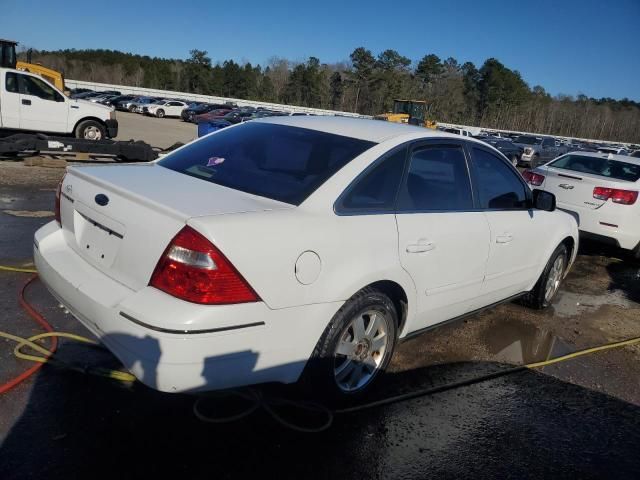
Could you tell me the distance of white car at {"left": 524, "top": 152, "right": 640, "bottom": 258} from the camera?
23.1 feet

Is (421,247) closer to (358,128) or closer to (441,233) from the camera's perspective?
(441,233)

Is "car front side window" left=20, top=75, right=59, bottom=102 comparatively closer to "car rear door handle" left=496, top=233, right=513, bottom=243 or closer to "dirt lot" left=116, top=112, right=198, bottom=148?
"dirt lot" left=116, top=112, right=198, bottom=148

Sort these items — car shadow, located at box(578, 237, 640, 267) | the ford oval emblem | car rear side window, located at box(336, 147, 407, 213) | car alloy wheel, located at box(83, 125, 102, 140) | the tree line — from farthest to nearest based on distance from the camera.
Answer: the tree line, car alloy wheel, located at box(83, 125, 102, 140), car shadow, located at box(578, 237, 640, 267), car rear side window, located at box(336, 147, 407, 213), the ford oval emblem

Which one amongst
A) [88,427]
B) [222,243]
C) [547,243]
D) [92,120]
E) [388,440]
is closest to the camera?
[222,243]

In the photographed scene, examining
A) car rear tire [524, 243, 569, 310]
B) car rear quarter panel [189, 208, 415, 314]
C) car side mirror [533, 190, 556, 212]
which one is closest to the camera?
car rear quarter panel [189, 208, 415, 314]

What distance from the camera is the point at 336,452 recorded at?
2.70 m

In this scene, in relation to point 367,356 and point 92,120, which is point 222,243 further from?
point 92,120

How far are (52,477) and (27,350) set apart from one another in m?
1.28

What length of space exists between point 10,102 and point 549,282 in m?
12.5

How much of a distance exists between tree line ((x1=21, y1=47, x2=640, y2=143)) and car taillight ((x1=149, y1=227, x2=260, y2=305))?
8875 centimetres

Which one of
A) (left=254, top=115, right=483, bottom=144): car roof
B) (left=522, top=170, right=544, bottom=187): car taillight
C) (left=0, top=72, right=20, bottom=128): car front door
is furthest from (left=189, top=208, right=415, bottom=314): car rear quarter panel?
(left=0, top=72, right=20, bottom=128): car front door

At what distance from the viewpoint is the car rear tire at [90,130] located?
1358 centimetres

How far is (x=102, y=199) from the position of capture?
8.93 ft

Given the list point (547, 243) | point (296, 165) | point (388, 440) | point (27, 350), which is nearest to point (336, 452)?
point (388, 440)
